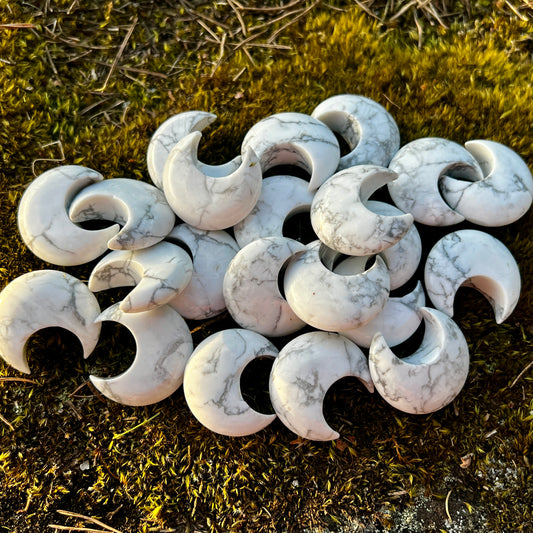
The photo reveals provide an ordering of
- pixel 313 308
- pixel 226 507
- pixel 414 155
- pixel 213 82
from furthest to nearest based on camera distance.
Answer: pixel 213 82
pixel 414 155
pixel 226 507
pixel 313 308

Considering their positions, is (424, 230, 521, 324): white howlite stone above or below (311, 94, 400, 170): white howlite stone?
below

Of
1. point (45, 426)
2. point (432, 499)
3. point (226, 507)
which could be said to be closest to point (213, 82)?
point (45, 426)

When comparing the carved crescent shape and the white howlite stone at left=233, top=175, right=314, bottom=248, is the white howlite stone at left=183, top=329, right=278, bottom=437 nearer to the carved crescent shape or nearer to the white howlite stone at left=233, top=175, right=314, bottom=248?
the white howlite stone at left=233, top=175, right=314, bottom=248

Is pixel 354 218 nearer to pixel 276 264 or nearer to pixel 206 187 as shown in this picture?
pixel 276 264

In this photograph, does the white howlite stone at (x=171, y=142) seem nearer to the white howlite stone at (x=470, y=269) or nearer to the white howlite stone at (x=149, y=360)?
the white howlite stone at (x=149, y=360)

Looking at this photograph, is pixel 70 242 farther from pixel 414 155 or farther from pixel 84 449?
pixel 414 155

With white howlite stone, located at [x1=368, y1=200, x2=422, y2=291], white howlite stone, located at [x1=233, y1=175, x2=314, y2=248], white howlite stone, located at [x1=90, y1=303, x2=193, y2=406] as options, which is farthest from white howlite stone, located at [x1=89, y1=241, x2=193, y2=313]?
white howlite stone, located at [x1=368, y1=200, x2=422, y2=291]

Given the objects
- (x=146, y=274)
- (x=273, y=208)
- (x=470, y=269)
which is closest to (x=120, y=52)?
(x=273, y=208)

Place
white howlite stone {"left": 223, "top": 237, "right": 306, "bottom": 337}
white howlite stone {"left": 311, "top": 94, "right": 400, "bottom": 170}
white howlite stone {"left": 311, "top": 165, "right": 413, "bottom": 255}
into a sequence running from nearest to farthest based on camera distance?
white howlite stone {"left": 311, "top": 165, "right": 413, "bottom": 255}, white howlite stone {"left": 223, "top": 237, "right": 306, "bottom": 337}, white howlite stone {"left": 311, "top": 94, "right": 400, "bottom": 170}
